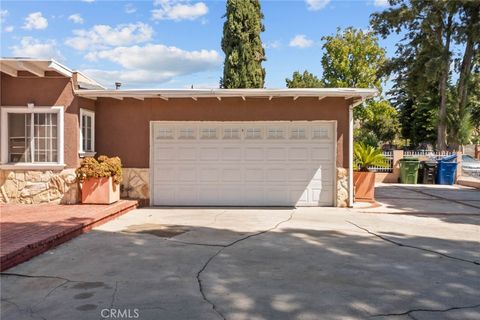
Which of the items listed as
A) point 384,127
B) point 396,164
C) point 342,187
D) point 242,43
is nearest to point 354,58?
point 242,43

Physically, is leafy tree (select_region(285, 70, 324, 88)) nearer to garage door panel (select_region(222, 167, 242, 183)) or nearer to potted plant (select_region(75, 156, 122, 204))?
garage door panel (select_region(222, 167, 242, 183))

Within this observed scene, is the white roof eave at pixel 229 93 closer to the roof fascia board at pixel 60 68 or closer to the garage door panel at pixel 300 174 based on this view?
the roof fascia board at pixel 60 68

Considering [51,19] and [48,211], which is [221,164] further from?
[51,19]

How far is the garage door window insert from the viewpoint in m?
9.76

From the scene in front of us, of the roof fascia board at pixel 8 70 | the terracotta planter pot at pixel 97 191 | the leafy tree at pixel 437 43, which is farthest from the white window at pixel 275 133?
the leafy tree at pixel 437 43

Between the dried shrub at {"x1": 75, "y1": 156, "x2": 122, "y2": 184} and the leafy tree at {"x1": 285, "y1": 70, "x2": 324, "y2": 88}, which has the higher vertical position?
the leafy tree at {"x1": 285, "y1": 70, "x2": 324, "y2": 88}

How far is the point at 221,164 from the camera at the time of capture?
10734 mm

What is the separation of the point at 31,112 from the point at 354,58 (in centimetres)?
2585

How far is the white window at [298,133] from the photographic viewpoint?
35.0 ft

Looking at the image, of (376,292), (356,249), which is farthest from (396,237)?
(376,292)

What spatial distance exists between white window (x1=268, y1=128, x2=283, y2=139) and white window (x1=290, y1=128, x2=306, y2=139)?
30 cm

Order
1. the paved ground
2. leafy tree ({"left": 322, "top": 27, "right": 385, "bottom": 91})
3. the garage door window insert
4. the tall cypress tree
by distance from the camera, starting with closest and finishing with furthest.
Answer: the paved ground, the garage door window insert, the tall cypress tree, leafy tree ({"left": 322, "top": 27, "right": 385, "bottom": 91})

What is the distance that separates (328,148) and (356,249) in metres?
4.81

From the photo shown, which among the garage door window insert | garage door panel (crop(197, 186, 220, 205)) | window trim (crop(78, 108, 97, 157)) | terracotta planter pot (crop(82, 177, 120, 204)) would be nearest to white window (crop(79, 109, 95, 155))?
window trim (crop(78, 108, 97, 157))
